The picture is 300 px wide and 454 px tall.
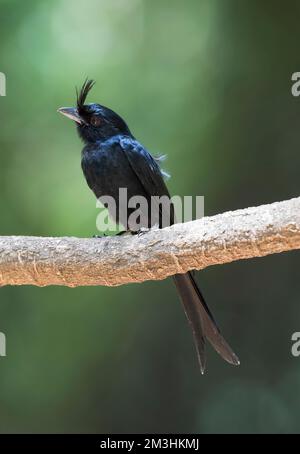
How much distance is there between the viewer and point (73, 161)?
15.8ft

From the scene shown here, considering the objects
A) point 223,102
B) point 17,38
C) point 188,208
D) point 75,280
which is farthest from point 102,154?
point 17,38

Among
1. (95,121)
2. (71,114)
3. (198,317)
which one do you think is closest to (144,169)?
(95,121)

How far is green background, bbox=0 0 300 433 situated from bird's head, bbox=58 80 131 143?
1.24m

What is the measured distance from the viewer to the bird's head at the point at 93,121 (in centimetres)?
347

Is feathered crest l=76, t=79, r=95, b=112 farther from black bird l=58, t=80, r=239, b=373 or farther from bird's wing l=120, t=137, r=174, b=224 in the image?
bird's wing l=120, t=137, r=174, b=224

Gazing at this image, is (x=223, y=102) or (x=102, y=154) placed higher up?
(x=223, y=102)

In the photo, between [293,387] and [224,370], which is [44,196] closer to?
[224,370]

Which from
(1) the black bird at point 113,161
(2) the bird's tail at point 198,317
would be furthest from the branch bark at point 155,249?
(1) the black bird at point 113,161

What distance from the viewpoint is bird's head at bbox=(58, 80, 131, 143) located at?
11.4 ft

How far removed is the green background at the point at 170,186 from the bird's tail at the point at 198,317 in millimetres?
1864

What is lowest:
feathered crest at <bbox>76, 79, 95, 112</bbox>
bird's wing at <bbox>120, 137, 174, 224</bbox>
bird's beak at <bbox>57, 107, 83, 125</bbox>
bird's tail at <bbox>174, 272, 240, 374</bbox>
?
bird's tail at <bbox>174, 272, 240, 374</bbox>

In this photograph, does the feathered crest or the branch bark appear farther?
the feathered crest

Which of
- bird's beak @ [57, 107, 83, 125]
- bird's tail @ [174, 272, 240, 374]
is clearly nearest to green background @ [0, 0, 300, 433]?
bird's beak @ [57, 107, 83, 125]

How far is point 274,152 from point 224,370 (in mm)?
1618
